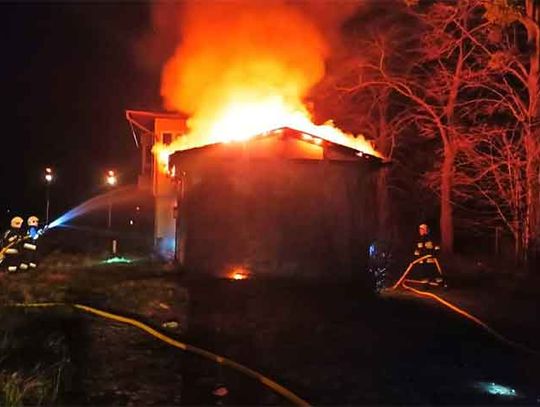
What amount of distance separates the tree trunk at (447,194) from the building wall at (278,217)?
900 cm

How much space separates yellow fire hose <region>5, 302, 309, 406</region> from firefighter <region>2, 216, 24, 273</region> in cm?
411

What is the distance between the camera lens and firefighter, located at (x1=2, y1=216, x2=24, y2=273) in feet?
48.3

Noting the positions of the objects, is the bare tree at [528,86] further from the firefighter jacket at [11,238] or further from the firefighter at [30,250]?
the firefighter jacket at [11,238]

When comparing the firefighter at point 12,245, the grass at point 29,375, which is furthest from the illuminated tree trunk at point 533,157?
the grass at point 29,375

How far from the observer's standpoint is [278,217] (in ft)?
47.1

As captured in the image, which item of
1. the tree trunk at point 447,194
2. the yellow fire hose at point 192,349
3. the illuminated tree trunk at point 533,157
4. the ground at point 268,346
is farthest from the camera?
the tree trunk at point 447,194

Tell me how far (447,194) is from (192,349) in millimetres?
18006

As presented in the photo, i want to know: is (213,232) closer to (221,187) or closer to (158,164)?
(221,187)

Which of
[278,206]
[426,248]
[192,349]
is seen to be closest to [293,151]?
[278,206]

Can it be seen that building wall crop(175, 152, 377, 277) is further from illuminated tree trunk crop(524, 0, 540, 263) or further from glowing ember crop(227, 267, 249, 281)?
illuminated tree trunk crop(524, 0, 540, 263)

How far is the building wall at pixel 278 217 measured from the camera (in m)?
14.3

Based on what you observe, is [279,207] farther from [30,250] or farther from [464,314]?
[30,250]

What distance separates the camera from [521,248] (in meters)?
19.1

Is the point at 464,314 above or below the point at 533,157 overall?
below
